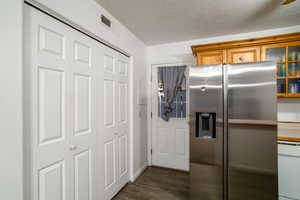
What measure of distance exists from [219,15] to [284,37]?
3.26 ft

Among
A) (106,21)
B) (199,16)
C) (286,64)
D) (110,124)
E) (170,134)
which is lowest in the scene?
(170,134)

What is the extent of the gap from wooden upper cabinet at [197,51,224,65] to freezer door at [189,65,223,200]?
632mm

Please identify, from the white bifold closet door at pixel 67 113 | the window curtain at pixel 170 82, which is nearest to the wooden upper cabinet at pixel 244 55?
the window curtain at pixel 170 82

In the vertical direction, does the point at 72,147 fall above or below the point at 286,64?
below

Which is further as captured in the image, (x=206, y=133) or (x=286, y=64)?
(x=286, y=64)

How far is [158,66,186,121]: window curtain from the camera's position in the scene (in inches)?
113

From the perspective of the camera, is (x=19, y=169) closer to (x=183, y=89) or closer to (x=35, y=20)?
(x=35, y=20)

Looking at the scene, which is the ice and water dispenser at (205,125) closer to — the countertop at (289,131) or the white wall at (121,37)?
the countertop at (289,131)

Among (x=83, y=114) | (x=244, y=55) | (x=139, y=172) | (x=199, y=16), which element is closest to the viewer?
(x=83, y=114)

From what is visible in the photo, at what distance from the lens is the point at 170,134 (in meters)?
2.97

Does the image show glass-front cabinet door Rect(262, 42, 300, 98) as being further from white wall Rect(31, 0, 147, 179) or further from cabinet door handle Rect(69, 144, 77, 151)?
cabinet door handle Rect(69, 144, 77, 151)

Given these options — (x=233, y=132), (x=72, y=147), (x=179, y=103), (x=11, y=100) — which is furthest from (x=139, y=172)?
(x=11, y=100)

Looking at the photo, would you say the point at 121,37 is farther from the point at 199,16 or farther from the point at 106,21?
the point at 199,16

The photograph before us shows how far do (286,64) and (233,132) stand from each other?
1.41 metres
